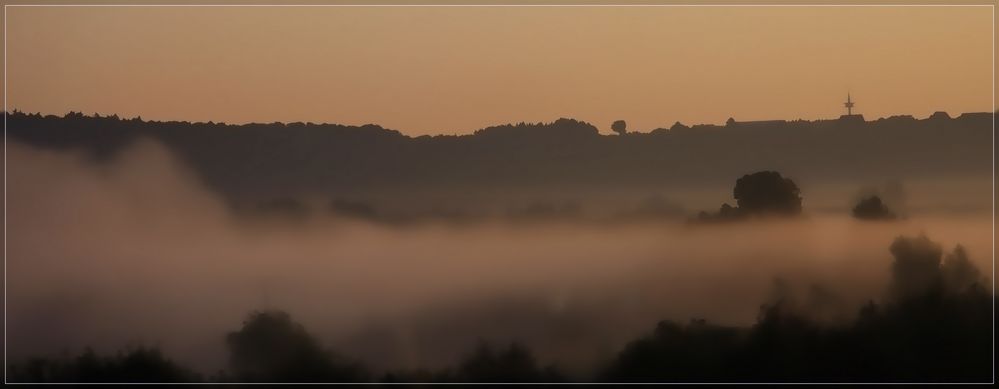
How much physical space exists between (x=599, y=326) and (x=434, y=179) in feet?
9.62

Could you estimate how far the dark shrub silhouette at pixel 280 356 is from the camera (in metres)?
19.1

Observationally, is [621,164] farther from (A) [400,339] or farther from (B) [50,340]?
(B) [50,340]

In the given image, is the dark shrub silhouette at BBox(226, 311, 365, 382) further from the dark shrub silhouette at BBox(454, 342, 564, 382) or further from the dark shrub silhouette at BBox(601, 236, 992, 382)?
the dark shrub silhouette at BBox(601, 236, 992, 382)

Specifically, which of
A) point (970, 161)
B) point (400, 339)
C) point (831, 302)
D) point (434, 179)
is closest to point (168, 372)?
point (400, 339)

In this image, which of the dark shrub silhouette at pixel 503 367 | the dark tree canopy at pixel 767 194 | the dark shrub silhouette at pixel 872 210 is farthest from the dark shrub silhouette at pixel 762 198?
the dark shrub silhouette at pixel 503 367

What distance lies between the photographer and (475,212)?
20.4m

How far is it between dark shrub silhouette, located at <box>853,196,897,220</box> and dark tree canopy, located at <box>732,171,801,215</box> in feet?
2.74

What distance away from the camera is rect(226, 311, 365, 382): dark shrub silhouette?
19.1 m

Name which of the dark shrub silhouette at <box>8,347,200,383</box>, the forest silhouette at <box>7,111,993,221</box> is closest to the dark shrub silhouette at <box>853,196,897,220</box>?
the forest silhouette at <box>7,111,993,221</box>

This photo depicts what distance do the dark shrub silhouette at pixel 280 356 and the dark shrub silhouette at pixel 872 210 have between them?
278 inches

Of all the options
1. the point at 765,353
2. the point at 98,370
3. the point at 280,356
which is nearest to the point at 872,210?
the point at 765,353

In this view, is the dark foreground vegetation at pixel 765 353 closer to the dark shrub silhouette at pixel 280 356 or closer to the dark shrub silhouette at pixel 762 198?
the dark shrub silhouette at pixel 280 356

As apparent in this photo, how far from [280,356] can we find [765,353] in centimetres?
609

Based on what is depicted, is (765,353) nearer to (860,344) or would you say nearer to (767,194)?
(860,344)
